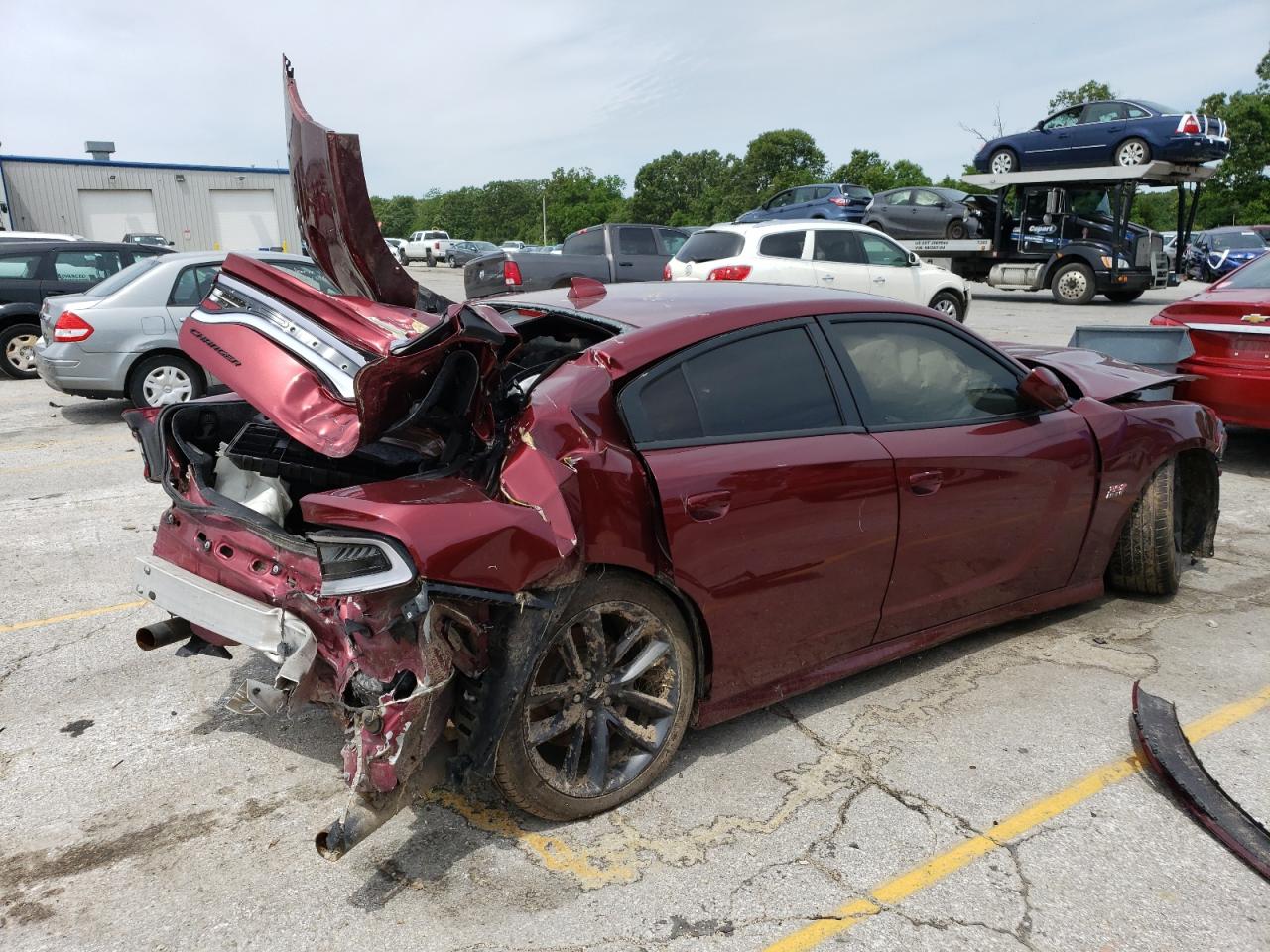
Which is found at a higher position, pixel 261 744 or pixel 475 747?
pixel 475 747

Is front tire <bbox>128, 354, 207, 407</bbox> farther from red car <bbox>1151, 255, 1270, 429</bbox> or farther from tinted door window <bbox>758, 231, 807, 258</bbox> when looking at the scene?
red car <bbox>1151, 255, 1270, 429</bbox>

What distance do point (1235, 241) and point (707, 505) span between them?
28167mm

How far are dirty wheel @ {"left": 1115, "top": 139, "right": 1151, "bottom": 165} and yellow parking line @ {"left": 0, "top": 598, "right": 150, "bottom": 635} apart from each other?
19044 millimetres

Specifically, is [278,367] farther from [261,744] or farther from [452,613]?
[261,744]

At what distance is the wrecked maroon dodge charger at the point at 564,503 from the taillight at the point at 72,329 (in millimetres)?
6163

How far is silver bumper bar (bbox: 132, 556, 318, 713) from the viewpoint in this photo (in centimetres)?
263

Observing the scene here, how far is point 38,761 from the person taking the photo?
3.25 m

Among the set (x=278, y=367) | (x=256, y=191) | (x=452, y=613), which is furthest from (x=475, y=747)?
(x=256, y=191)

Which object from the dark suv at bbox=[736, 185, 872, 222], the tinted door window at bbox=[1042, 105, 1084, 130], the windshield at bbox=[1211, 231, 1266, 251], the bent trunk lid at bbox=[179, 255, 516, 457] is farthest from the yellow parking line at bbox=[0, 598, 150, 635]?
the windshield at bbox=[1211, 231, 1266, 251]

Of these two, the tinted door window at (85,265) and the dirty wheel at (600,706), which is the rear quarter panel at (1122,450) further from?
the tinted door window at (85,265)

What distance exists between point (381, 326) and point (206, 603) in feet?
3.36

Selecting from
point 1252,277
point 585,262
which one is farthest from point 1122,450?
point 585,262

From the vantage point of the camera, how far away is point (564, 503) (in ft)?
8.66

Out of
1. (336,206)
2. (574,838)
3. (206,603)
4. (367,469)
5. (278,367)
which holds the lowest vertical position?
(574,838)
